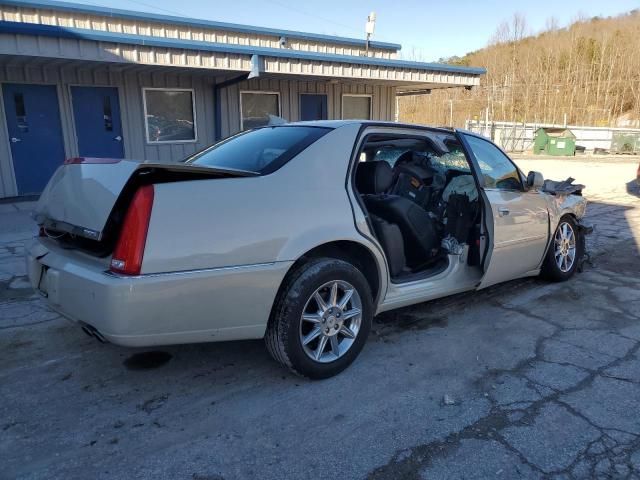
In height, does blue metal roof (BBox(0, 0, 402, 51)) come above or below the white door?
above

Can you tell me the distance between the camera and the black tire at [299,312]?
2.89 metres

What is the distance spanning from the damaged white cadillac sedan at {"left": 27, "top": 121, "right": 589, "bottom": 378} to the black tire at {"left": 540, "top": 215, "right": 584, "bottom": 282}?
0.84 meters

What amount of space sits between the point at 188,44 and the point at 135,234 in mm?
8218

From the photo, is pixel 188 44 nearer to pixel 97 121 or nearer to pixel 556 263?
pixel 97 121

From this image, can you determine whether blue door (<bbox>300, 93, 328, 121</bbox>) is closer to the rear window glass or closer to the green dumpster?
the rear window glass

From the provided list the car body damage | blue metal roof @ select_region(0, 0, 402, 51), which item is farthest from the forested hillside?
the car body damage

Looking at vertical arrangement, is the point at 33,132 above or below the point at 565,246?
above

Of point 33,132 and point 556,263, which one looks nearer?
point 556,263

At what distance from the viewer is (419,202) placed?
4.52m

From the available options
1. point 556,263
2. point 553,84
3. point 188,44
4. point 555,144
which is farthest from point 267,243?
point 553,84

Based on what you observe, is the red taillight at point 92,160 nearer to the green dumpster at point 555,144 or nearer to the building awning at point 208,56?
the building awning at point 208,56

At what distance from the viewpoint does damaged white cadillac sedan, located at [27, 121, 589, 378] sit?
2502mm

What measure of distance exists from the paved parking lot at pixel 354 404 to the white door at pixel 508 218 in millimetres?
460

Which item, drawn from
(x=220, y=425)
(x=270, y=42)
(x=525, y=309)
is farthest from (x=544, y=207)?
(x=270, y=42)
